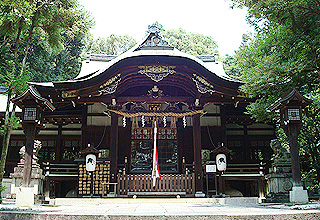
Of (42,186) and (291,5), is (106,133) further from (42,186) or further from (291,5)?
(291,5)

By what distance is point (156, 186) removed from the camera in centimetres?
1124

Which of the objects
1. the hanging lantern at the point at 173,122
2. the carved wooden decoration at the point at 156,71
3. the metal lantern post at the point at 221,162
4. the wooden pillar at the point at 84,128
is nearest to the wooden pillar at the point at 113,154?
the wooden pillar at the point at 84,128

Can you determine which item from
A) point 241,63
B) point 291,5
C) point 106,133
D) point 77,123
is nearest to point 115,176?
point 106,133

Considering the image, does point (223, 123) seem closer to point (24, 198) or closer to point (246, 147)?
point (246, 147)

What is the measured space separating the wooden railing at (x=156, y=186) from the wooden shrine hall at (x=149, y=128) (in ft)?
0.11

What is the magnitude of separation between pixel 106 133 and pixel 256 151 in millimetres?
6929

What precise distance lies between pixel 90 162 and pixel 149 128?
3086 mm

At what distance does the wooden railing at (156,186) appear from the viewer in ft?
36.7

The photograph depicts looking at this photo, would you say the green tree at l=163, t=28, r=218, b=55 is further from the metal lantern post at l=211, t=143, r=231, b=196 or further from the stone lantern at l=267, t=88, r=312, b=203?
the stone lantern at l=267, t=88, r=312, b=203

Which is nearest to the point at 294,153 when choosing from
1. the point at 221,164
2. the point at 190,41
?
the point at 221,164

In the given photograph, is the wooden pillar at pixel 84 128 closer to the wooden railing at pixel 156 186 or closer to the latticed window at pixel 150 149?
the latticed window at pixel 150 149

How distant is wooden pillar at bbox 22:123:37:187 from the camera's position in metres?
7.54

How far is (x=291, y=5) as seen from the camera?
24.0ft

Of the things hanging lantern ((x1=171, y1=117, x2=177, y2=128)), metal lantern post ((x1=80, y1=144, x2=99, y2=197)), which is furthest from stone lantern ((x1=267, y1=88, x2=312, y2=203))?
metal lantern post ((x1=80, y1=144, x2=99, y2=197))
